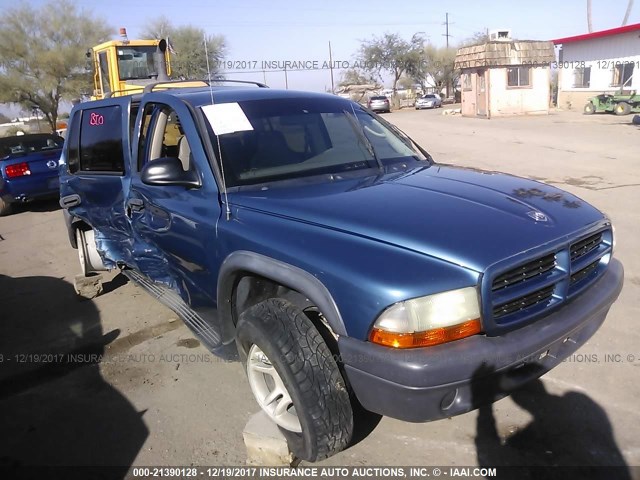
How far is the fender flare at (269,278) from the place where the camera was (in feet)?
7.55

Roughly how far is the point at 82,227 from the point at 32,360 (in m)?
1.84

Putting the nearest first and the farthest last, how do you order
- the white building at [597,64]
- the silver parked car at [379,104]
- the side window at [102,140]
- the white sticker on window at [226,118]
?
1. the white sticker on window at [226,118]
2. the side window at [102,140]
3. the white building at [597,64]
4. the silver parked car at [379,104]

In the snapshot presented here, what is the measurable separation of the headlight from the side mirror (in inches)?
60.9

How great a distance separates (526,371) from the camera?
8.10 ft

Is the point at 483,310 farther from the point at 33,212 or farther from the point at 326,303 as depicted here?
the point at 33,212

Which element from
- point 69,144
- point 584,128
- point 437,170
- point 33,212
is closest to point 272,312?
point 437,170

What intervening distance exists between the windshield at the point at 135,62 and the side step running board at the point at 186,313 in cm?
1020

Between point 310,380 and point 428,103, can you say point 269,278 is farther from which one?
point 428,103

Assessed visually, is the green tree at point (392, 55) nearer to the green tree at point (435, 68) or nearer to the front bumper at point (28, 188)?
the green tree at point (435, 68)

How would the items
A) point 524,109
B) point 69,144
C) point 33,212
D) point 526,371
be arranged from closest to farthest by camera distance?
point 526,371, point 69,144, point 33,212, point 524,109

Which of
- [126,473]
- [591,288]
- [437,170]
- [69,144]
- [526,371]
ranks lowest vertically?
[126,473]

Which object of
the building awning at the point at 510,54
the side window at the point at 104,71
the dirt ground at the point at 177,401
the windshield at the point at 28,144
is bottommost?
the dirt ground at the point at 177,401

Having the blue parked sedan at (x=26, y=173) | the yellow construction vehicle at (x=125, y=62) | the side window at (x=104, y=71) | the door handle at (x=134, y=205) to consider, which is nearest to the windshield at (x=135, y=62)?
the yellow construction vehicle at (x=125, y=62)

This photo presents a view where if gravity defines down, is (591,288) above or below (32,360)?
above
